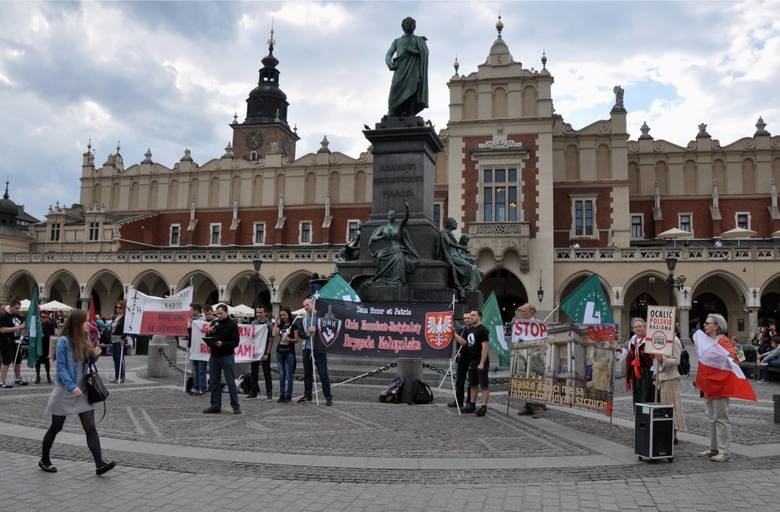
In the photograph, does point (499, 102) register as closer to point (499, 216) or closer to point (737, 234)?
point (499, 216)

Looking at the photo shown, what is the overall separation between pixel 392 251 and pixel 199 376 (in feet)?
15.9

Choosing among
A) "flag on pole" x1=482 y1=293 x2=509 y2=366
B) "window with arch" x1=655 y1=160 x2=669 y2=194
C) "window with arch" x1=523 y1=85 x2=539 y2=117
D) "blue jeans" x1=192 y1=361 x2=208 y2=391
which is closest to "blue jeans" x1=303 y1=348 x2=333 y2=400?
"blue jeans" x1=192 y1=361 x2=208 y2=391

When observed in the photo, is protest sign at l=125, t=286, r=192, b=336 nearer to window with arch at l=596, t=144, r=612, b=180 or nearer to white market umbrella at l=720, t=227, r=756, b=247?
window with arch at l=596, t=144, r=612, b=180

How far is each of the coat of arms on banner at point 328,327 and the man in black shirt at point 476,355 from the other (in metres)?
2.08

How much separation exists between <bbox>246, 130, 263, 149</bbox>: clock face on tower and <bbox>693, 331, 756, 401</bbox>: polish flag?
61969 millimetres

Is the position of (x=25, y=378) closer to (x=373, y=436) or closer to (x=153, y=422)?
(x=153, y=422)

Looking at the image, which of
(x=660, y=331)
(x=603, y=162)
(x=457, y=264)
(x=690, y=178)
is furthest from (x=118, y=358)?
(x=690, y=178)

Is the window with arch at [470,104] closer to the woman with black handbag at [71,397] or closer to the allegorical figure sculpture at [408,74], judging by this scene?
the allegorical figure sculpture at [408,74]

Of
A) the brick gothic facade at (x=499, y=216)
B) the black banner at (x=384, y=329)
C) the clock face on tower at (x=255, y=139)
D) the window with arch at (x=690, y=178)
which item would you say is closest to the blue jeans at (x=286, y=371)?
the black banner at (x=384, y=329)

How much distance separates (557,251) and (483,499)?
32.9 m

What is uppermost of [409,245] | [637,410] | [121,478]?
[409,245]

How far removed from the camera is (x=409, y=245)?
14609 mm

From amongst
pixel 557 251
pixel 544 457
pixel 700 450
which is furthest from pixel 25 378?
pixel 557 251

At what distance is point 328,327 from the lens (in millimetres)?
10328
